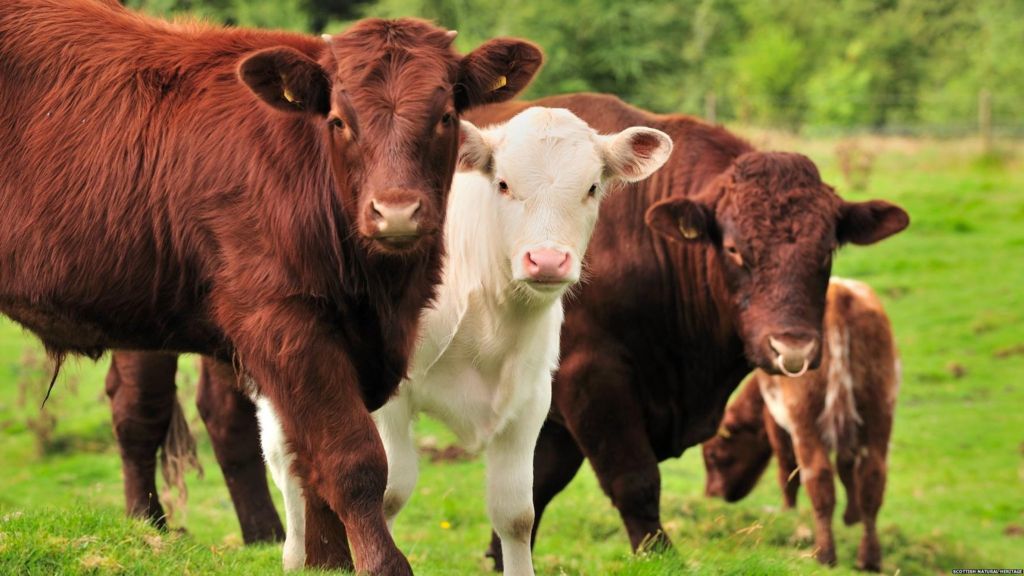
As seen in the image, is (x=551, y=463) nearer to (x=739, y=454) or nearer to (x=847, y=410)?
(x=847, y=410)

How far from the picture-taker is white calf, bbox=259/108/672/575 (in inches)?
262

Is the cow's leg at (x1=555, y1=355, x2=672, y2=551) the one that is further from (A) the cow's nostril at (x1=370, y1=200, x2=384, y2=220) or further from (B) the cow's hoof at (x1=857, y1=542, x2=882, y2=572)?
(A) the cow's nostril at (x1=370, y1=200, x2=384, y2=220)

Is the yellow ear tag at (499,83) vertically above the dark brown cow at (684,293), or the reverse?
the yellow ear tag at (499,83)

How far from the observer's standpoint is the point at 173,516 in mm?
9820

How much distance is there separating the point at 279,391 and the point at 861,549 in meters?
6.45

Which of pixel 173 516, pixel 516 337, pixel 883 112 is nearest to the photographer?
pixel 516 337

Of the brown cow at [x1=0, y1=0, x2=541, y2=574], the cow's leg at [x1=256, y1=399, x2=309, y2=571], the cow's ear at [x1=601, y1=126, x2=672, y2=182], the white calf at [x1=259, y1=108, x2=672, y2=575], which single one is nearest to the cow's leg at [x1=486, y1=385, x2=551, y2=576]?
the white calf at [x1=259, y1=108, x2=672, y2=575]

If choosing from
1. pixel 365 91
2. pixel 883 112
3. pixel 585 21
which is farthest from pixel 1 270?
pixel 883 112

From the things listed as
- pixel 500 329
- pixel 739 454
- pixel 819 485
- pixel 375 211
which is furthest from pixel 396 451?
pixel 739 454

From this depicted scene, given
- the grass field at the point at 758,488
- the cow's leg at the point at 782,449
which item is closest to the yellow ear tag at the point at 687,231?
the grass field at the point at 758,488

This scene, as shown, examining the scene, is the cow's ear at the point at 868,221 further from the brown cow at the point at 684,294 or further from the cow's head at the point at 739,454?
the cow's head at the point at 739,454

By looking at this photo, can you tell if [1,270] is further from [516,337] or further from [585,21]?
[585,21]

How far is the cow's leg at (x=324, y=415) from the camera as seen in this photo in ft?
18.0

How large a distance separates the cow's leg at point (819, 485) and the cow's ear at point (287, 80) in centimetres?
614
